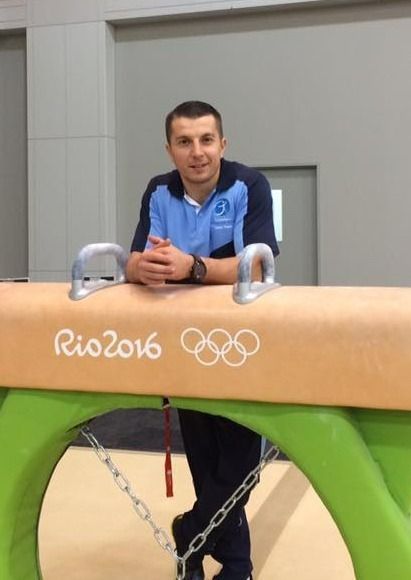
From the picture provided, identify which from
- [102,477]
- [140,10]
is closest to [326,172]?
[140,10]

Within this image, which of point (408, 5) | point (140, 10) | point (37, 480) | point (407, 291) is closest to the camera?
point (407, 291)

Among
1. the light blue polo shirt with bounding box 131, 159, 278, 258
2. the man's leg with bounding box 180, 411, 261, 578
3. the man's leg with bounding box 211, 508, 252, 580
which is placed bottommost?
the man's leg with bounding box 211, 508, 252, 580

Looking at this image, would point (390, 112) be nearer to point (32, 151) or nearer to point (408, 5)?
point (408, 5)

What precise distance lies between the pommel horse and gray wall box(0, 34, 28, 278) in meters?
5.17

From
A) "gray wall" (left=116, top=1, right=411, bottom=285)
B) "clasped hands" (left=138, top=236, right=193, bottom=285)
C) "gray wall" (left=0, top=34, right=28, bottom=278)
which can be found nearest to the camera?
"clasped hands" (left=138, top=236, right=193, bottom=285)

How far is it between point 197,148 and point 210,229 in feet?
0.66

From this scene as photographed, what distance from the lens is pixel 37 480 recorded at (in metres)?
1.68

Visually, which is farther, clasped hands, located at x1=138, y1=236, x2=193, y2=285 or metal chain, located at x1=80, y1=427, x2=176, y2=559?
metal chain, located at x1=80, y1=427, x2=176, y2=559

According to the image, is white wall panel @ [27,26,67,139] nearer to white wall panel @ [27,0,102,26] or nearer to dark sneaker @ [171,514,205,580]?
white wall panel @ [27,0,102,26]

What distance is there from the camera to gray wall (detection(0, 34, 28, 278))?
6473 mm

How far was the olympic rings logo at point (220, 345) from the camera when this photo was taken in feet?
4.50

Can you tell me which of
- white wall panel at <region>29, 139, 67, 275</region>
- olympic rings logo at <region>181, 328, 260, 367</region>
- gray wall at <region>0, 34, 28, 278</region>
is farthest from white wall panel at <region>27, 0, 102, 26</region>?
olympic rings logo at <region>181, 328, 260, 367</region>

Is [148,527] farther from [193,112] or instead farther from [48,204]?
[48,204]

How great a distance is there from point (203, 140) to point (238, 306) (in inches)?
20.7
